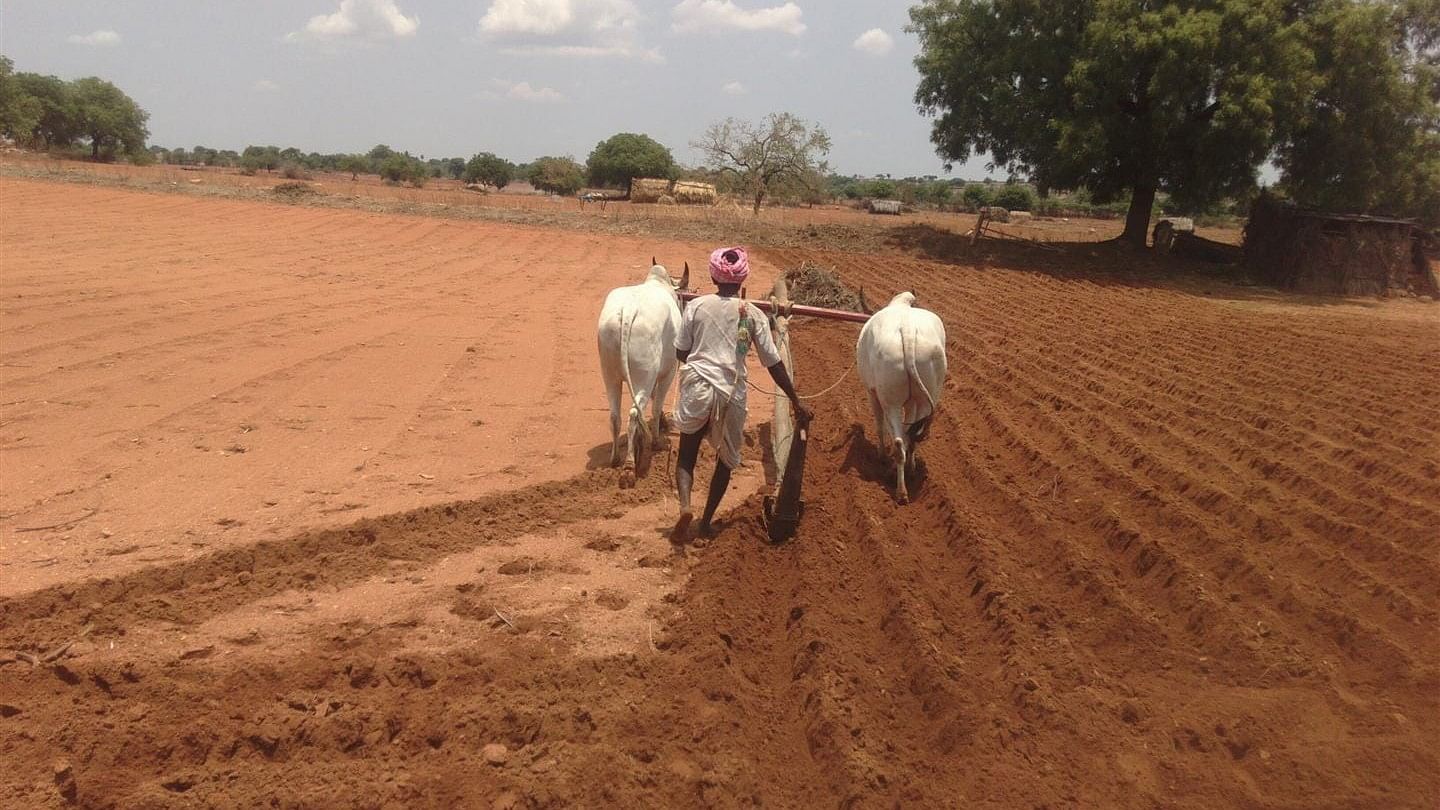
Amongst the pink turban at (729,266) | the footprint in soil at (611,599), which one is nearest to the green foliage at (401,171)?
the pink turban at (729,266)

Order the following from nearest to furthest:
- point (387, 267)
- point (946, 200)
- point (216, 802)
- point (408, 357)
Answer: point (216, 802)
point (408, 357)
point (387, 267)
point (946, 200)

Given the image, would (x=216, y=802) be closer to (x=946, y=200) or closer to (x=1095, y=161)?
(x=1095, y=161)

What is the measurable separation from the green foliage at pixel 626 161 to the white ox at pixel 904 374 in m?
49.7

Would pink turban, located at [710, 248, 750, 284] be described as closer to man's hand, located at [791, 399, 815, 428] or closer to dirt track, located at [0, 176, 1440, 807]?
man's hand, located at [791, 399, 815, 428]

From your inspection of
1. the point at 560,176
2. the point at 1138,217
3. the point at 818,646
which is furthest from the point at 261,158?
the point at 818,646

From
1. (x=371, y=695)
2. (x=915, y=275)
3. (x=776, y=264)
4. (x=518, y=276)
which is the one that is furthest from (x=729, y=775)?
(x=776, y=264)

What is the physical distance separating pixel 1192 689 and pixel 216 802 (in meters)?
3.65

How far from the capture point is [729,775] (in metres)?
3.23

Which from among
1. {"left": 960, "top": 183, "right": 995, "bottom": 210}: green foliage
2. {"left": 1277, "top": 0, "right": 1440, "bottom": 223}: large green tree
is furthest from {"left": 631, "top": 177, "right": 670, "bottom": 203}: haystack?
{"left": 960, "top": 183, "right": 995, "bottom": 210}: green foliage

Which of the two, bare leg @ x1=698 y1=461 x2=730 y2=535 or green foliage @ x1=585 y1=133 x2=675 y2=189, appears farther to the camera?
green foliage @ x1=585 y1=133 x2=675 y2=189

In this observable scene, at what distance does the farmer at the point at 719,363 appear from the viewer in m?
5.09

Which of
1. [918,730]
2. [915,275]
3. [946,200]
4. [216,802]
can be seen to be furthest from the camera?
[946,200]

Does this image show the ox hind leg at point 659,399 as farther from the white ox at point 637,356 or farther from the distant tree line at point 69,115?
the distant tree line at point 69,115

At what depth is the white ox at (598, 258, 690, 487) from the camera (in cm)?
631
